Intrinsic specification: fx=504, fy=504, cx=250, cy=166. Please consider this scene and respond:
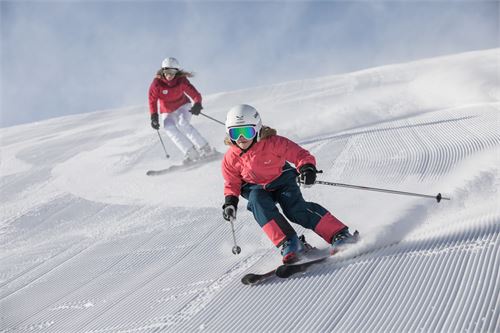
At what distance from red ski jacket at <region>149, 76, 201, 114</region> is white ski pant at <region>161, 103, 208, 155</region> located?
106mm

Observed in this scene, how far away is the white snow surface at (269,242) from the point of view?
317 cm

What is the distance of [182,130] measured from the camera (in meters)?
9.01

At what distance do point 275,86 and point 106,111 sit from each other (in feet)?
22.0

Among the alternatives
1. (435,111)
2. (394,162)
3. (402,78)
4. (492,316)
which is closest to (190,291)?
(492,316)

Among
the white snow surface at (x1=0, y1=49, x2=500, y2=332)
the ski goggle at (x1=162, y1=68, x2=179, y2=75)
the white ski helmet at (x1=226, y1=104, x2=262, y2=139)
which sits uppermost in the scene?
the ski goggle at (x1=162, y1=68, x2=179, y2=75)

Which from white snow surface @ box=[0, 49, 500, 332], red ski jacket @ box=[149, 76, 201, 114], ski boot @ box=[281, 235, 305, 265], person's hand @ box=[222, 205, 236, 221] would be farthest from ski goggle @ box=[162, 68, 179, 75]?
ski boot @ box=[281, 235, 305, 265]

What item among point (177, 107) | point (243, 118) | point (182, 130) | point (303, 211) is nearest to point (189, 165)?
point (182, 130)

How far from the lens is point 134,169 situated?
924 cm

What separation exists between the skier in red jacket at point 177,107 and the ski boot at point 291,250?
16.3 feet

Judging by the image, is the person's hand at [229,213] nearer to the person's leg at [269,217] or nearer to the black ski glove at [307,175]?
the person's leg at [269,217]

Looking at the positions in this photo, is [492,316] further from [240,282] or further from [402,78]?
[402,78]

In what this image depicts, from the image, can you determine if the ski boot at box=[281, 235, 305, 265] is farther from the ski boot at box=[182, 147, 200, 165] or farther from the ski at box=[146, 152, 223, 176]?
the ski boot at box=[182, 147, 200, 165]

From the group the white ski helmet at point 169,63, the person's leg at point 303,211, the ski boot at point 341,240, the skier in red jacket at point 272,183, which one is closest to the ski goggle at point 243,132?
the skier in red jacket at point 272,183

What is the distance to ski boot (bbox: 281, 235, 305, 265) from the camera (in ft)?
12.6
